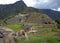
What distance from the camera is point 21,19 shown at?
195 metres

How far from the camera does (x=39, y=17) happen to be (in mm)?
172625

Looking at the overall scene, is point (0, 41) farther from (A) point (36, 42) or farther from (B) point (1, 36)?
(A) point (36, 42)

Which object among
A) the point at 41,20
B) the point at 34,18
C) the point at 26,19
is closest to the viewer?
the point at 41,20

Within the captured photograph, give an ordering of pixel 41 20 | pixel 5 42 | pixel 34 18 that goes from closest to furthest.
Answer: pixel 5 42 < pixel 41 20 < pixel 34 18

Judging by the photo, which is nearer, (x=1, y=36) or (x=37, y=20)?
(x=1, y=36)

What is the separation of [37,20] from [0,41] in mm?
154727

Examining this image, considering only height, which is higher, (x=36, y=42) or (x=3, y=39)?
(x=3, y=39)

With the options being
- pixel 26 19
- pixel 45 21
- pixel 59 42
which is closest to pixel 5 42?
pixel 59 42

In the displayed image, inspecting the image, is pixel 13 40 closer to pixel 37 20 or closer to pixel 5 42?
pixel 5 42

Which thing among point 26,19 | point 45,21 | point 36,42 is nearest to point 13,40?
point 36,42

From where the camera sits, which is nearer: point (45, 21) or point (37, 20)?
point (45, 21)

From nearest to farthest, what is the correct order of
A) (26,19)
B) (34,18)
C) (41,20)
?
1. (41,20)
2. (34,18)
3. (26,19)

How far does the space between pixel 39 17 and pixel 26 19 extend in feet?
69.4

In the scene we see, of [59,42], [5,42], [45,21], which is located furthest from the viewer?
[45,21]
